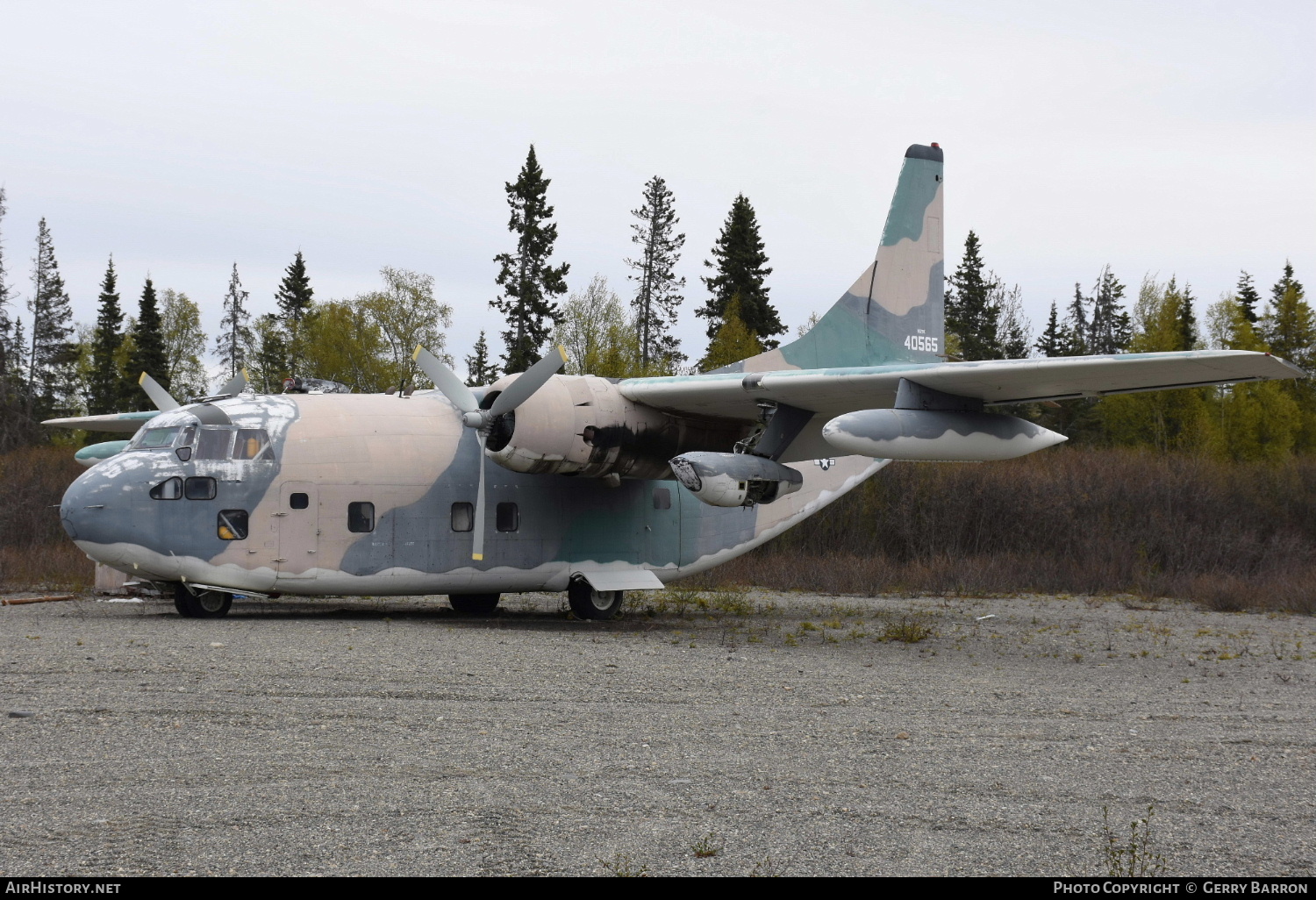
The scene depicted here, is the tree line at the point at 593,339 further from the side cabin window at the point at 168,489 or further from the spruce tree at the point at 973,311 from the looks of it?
the side cabin window at the point at 168,489

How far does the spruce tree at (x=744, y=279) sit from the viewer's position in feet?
168

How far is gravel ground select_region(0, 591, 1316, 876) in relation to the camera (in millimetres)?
5477

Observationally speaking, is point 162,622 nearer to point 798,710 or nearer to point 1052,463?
point 798,710

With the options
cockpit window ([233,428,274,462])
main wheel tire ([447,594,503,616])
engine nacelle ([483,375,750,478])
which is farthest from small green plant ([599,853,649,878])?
main wheel tire ([447,594,503,616])

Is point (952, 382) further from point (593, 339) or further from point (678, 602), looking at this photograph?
point (593, 339)

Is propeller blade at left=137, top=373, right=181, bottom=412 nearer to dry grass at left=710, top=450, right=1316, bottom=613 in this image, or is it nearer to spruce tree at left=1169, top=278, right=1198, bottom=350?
dry grass at left=710, top=450, right=1316, bottom=613

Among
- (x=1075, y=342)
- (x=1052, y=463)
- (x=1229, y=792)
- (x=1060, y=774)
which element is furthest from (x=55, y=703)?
(x=1075, y=342)

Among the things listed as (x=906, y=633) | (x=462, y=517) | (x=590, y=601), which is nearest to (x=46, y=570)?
(x=462, y=517)

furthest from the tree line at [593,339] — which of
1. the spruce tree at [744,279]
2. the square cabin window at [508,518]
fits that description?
the square cabin window at [508,518]

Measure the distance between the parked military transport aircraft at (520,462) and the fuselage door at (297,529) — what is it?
25 millimetres

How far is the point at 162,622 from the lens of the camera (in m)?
14.9

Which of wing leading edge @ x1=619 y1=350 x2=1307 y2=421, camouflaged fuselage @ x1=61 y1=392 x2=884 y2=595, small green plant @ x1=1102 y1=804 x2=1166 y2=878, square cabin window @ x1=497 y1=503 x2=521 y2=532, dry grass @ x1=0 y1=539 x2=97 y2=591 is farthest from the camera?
dry grass @ x1=0 y1=539 x2=97 y2=591

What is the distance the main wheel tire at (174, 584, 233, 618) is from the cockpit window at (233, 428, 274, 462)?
2.00m

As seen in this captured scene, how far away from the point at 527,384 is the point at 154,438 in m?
5.25
